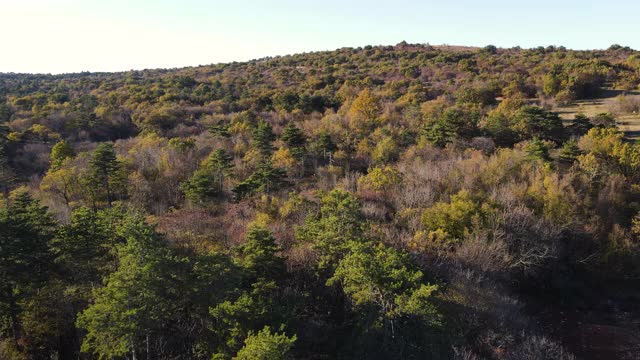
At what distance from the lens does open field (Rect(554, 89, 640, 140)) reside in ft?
143

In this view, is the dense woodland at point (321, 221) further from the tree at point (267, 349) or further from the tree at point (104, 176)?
the tree at point (104, 176)

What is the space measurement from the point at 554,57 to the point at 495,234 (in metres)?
62.6

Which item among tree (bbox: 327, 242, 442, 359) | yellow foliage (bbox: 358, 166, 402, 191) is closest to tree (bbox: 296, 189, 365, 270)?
tree (bbox: 327, 242, 442, 359)

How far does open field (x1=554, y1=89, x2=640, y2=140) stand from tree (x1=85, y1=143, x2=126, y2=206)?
159 feet

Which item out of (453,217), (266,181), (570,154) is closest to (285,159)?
(266,181)

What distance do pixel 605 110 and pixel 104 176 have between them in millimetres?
55654

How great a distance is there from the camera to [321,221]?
75.8 ft

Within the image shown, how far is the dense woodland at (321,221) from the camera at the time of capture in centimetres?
1666

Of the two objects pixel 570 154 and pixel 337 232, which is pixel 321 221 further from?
pixel 570 154

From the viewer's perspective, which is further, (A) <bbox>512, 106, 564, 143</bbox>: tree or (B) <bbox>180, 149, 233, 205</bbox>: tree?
(A) <bbox>512, 106, 564, 143</bbox>: tree

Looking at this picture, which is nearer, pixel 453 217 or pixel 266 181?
pixel 453 217

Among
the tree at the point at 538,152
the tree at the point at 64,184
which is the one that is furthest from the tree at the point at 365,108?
the tree at the point at 64,184

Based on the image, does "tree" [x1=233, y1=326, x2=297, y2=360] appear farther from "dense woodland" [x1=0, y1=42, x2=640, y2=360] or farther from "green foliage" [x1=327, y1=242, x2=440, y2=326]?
"green foliage" [x1=327, y1=242, x2=440, y2=326]

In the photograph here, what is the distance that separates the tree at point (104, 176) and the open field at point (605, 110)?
4851 centimetres
